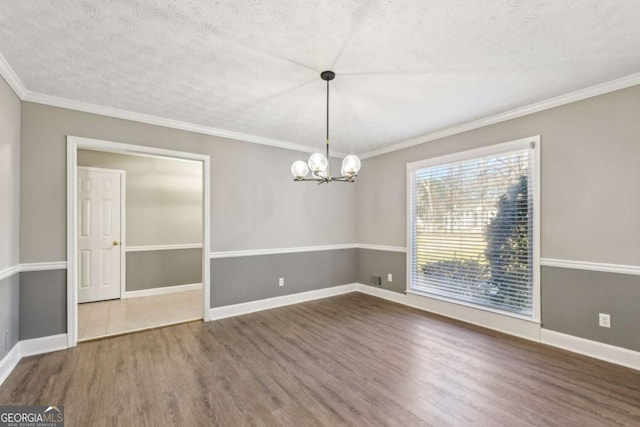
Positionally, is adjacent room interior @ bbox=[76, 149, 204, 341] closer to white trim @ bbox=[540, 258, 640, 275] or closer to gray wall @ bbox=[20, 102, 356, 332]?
gray wall @ bbox=[20, 102, 356, 332]

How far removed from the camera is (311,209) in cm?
506

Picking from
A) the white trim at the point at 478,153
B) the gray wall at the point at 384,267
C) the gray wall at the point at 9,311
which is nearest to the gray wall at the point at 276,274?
the gray wall at the point at 384,267

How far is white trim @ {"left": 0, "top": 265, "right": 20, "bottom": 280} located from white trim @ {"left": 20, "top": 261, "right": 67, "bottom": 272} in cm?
7

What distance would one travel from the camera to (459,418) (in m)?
1.97

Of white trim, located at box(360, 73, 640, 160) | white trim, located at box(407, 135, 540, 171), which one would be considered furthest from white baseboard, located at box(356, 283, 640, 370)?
white trim, located at box(360, 73, 640, 160)

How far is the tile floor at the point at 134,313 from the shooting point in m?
3.63

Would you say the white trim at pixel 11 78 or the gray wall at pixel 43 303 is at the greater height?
the white trim at pixel 11 78

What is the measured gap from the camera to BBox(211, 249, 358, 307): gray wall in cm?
412

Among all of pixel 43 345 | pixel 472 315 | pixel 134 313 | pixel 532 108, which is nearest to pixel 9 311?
pixel 43 345

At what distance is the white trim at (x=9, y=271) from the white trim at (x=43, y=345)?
2.44ft

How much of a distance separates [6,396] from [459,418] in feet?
11.2

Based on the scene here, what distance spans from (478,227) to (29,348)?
17.3 feet

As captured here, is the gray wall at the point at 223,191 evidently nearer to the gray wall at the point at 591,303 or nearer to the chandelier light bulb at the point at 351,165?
the chandelier light bulb at the point at 351,165

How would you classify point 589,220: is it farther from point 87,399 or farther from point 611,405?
point 87,399
